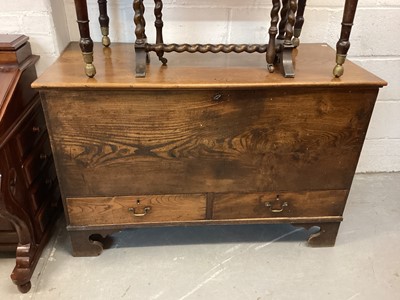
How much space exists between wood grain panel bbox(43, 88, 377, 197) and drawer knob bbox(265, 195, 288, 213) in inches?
2.4

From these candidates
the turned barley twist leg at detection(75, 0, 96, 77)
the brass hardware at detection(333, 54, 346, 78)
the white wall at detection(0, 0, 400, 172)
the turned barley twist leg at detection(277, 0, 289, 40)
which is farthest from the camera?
the white wall at detection(0, 0, 400, 172)

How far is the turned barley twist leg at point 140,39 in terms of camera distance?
1216 millimetres

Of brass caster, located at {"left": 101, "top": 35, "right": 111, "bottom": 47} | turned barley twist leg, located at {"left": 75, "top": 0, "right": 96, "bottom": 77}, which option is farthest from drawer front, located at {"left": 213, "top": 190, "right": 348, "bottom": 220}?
brass caster, located at {"left": 101, "top": 35, "right": 111, "bottom": 47}

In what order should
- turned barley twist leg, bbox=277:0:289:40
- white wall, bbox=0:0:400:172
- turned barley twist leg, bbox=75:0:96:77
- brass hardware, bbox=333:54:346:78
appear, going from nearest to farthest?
turned barley twist leg, bbox=75:0:96:77
brass hardware, bbox=333:54:346:78
turned barley twist leg, bbox=277:0:289:40
white wall, bbox=0:0:400:172

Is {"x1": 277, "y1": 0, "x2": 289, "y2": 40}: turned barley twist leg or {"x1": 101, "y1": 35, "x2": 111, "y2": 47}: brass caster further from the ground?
{"x1": 277, "y1": 0, "x2": 289, "y2": 40}: turned barley twist leg

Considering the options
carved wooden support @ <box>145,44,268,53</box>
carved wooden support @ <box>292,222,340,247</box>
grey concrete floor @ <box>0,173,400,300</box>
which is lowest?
grey concrete floor @ <box>0,173,400,300</box>

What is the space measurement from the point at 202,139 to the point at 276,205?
419 mm

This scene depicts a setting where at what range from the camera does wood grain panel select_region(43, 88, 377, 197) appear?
119cm

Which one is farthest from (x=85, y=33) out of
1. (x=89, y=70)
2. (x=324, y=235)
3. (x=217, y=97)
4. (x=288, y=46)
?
(x=324, y=235)

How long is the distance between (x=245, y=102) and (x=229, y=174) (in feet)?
0.92

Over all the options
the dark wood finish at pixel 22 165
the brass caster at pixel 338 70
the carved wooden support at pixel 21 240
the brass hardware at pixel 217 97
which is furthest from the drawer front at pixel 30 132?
the brass caster at pixel 338 70

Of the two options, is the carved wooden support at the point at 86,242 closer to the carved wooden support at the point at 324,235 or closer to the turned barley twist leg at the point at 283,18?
the carved wooden support at the point at 324,235

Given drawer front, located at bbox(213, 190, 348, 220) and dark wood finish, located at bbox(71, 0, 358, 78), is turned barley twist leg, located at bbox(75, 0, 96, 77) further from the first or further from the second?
drawer front, located at bbox(213, 190, 348, 220)

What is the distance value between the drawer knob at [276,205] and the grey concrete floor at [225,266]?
209mm
